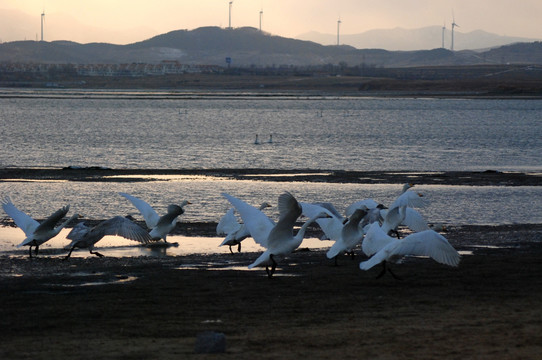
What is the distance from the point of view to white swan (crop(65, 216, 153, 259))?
1440cm

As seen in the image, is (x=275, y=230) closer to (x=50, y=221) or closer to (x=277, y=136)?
(x=50, y=221)

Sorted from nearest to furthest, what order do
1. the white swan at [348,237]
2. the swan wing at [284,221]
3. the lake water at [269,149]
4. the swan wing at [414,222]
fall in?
the swan wing at [284,221] → the white swan at [348,237] → the swan wing at [414,222] → the lake water at [269,149]

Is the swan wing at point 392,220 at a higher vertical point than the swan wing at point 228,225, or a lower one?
higher

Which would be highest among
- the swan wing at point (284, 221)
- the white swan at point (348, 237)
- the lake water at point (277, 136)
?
the swan wing at point (284, 221)

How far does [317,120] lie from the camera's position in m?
73.2

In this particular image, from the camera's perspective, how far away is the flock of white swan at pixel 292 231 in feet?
36.1

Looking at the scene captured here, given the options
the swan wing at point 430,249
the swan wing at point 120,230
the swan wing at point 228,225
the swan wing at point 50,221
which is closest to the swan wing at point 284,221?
the swan wing at point 430,249

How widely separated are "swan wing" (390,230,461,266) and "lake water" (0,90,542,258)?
812cm

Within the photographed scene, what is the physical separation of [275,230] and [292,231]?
1.05 feet

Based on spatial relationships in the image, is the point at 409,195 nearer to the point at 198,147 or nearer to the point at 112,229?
the point at 112,229

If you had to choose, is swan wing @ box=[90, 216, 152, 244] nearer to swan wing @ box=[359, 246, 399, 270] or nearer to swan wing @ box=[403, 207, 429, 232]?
swan wing @ box=[403, 207, 429, 232]

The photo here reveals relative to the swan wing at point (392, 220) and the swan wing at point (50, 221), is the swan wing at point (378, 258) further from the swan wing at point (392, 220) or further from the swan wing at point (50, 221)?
the swan wing at point (50, 221)

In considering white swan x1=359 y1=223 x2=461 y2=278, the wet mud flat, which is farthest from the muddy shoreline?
white swan x1=359 y1=223 x2=461 y2=278

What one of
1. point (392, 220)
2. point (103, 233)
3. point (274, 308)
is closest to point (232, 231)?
point (103, 233)
